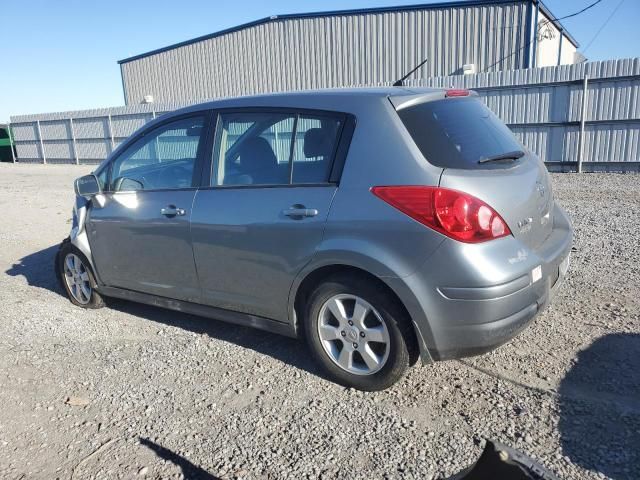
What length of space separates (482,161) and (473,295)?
82 centimetres

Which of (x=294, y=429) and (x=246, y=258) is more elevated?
(x=246, y=258)

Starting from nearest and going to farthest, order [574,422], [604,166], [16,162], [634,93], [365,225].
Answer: [574,422] < [365,225] < [634,93] < [604,166] < [16,162]

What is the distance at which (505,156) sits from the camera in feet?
10.5

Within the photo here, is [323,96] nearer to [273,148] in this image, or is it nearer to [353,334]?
[273,148]

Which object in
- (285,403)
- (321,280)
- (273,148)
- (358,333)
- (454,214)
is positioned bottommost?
(285,403)

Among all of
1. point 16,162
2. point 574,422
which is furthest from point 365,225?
point 16,162

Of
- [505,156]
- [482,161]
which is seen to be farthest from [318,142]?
[505,156]

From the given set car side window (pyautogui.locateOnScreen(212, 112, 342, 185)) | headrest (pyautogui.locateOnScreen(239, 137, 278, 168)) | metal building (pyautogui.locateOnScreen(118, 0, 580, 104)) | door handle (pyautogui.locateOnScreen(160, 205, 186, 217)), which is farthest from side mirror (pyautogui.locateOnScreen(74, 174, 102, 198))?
metal building (pyautogui.locateOnScreen(118, 0, 580, 104))

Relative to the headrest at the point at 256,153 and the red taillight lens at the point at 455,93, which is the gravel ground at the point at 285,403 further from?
the red taillight lens at the point at 455,93

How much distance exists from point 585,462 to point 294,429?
1448 mm

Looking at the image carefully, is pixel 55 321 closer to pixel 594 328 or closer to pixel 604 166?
pixel 594 328

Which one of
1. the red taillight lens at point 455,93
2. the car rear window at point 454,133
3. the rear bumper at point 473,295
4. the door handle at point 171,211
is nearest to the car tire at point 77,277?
the door handle at point 171,211

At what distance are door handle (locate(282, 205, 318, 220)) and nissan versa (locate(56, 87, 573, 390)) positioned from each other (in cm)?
1

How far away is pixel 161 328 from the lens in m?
4.35
